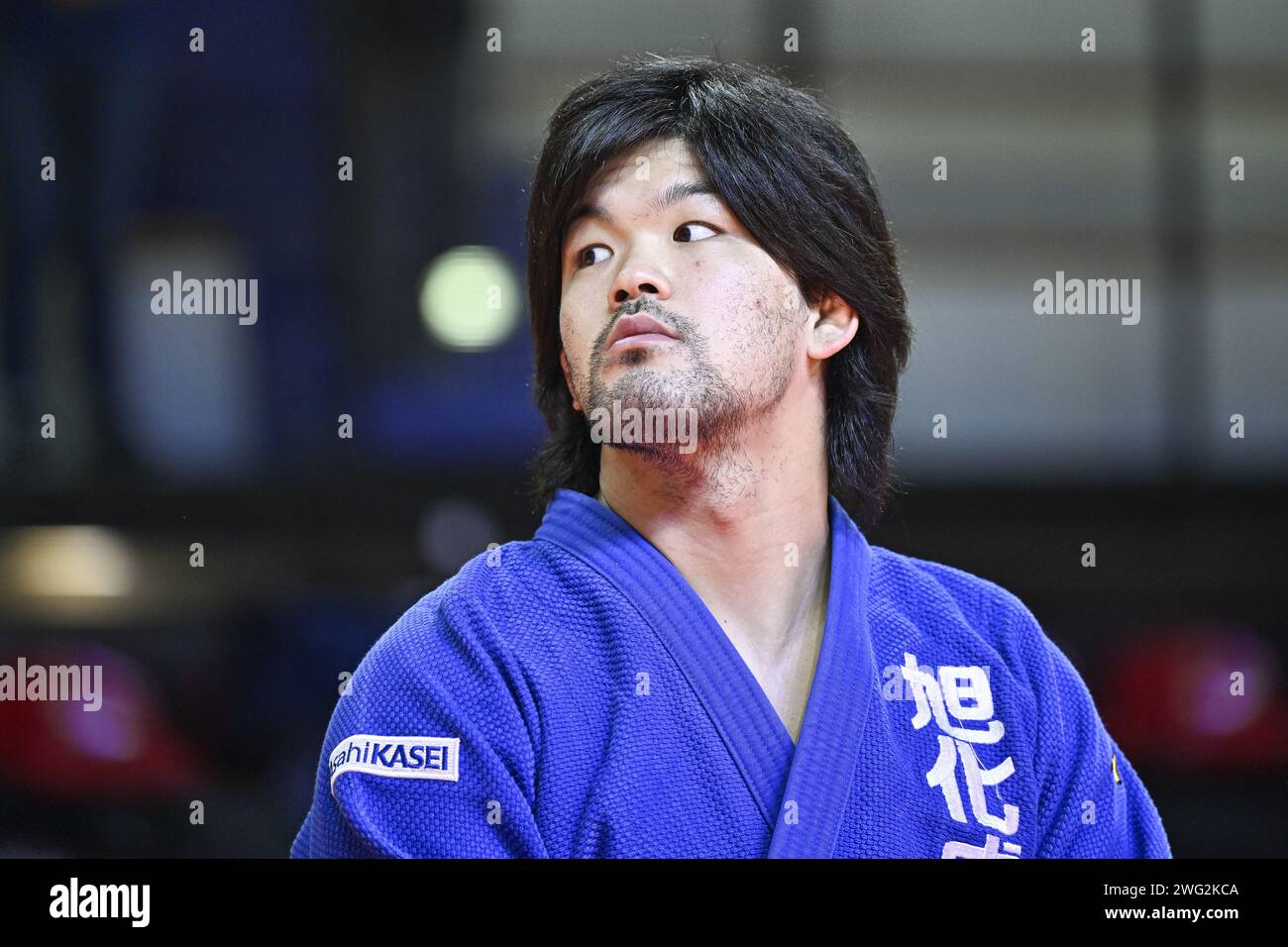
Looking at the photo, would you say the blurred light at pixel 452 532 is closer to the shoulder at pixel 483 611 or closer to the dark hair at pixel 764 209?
the dark hair at pixel 764 209

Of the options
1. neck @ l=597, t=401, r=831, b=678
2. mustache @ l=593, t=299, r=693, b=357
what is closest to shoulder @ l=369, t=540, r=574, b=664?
neck @ l=597, t=401, r=831, b=678

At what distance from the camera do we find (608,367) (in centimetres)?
158

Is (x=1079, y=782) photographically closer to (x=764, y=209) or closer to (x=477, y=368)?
(x=764, y=209)

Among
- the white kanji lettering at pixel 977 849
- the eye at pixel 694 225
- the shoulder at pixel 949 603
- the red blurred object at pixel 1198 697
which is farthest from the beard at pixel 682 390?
the red blurred object at pixel 1198 697

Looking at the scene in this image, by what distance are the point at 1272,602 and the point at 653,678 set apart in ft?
2.90

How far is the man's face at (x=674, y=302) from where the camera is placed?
1.56m

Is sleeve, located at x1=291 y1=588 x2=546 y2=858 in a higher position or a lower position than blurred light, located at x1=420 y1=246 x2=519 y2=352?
lower

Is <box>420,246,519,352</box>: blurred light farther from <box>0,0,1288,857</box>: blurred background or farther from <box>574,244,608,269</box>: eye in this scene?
<box>574,244,608,269</box>: eye

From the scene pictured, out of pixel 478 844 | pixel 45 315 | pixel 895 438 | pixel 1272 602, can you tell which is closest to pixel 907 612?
pixel 895 438

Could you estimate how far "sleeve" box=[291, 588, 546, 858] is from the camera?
143 centimetres

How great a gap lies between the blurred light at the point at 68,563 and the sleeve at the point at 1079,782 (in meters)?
1.24

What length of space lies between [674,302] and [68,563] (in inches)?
36.6

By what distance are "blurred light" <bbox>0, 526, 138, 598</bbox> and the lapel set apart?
63 centimetres
